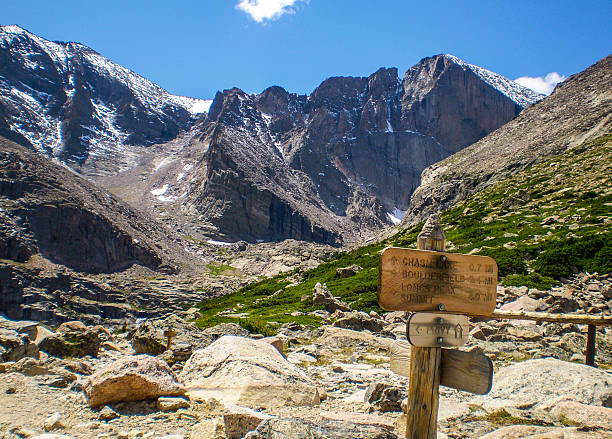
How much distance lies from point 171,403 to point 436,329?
432 centimetres

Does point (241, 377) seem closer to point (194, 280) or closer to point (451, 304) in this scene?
point (451, 304)

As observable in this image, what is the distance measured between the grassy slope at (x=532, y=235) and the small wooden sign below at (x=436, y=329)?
38.7 feet

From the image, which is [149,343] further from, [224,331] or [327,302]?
[327,302]

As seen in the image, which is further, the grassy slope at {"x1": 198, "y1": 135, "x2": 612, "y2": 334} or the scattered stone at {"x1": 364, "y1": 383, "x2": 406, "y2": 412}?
the grassy slope at {"x1": 198, "y1": 135, "x2": 612, "y2": 334}

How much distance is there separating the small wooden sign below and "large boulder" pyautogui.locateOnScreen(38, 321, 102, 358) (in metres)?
10.1

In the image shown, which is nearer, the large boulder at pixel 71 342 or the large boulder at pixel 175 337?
the large boulder at pixel 71 342

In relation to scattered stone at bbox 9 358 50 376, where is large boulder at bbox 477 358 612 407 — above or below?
above

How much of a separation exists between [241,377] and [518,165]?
202 feet

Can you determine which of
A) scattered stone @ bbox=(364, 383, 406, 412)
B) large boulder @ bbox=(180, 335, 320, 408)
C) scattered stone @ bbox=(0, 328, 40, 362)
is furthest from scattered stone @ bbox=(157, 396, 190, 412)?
scattered stone @ bbox=(0, 328, 40, 362)

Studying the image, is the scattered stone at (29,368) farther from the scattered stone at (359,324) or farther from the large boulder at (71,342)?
the scattered stone at (359,324)

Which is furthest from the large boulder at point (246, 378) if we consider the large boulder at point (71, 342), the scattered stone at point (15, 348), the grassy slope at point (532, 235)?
the grassy slope at point (532, 235)

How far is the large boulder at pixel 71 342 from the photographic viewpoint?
35.6 ft

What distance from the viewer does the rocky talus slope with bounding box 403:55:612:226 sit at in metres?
56.7

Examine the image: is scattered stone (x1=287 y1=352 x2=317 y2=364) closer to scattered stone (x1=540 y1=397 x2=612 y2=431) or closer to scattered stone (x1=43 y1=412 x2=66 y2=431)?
scattered stone (x1=540 y1=397 x2=612 y2=431)
